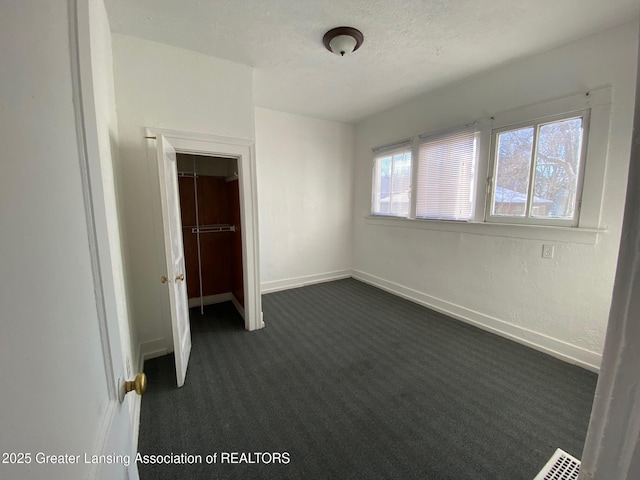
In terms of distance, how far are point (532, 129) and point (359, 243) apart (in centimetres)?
282

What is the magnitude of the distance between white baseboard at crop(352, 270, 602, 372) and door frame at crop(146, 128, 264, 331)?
2154mm

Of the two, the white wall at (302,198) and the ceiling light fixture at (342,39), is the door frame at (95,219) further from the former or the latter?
the white wall at (302,198)

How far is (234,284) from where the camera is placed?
12.1 feet

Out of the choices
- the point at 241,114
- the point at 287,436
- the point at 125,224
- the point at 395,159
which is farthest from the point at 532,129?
the point at 125,224

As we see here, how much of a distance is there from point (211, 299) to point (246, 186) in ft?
6.26

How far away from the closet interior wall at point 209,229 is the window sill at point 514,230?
8.10 ft

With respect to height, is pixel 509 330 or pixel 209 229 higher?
pixel 209 229

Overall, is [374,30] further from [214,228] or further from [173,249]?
[214,228]

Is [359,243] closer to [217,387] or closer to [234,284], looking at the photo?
[234,284]

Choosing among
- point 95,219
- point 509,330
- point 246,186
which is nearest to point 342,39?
point 246,186

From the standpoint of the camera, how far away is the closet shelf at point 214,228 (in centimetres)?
351

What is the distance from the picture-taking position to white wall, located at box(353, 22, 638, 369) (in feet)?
6.72

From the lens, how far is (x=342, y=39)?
208 cm

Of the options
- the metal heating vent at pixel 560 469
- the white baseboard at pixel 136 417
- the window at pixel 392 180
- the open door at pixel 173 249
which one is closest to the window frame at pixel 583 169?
the window at pixel 392 180
